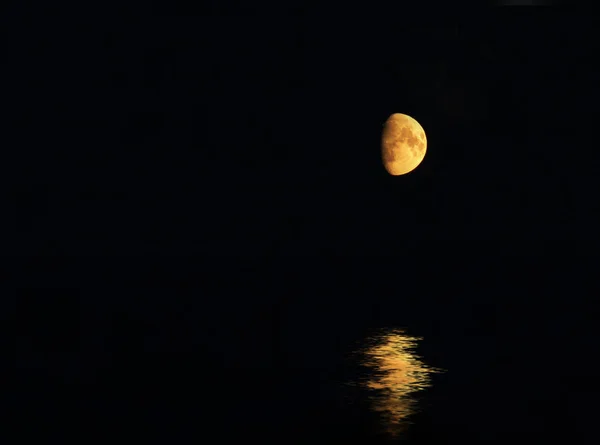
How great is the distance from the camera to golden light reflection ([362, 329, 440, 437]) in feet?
35.8

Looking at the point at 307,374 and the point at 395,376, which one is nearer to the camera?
the point at 395,376

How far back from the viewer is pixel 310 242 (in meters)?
37.4

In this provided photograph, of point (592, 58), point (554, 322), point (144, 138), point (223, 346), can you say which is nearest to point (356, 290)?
point (554, 322)

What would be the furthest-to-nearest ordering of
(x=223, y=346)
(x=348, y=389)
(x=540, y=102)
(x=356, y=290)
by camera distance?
1. (x=540, y=102)
2. (x=356, y=290)
3. (x=223, y=346)
4. (x=348, y=389)

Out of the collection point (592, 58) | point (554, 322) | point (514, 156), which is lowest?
point (554, 322)

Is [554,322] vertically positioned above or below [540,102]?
below

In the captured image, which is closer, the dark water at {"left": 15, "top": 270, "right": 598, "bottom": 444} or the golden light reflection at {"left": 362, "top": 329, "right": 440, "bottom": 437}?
the dark water at {"left": 15, "top": 270, "right": 598, "bottom": 444}

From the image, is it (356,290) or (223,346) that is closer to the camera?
(223,346)

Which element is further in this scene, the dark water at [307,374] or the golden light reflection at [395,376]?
the golden light reflection at [395,376]

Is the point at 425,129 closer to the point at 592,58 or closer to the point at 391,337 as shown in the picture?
the point at 592,58

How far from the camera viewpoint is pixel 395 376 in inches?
514

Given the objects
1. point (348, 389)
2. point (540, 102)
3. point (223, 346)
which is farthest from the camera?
point (540, 102)

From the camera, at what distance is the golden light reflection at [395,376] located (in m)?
10.9

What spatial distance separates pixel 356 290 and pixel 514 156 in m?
16.7
